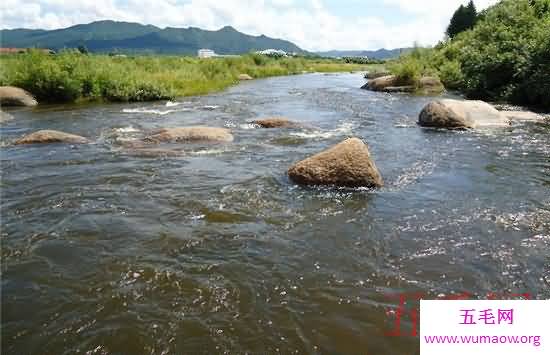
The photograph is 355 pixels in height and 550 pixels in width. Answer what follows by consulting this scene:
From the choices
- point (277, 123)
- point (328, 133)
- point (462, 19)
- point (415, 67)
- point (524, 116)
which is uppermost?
point (462, 19)

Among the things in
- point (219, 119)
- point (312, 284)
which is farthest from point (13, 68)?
point (312, 284)

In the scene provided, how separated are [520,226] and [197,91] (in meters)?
26.0

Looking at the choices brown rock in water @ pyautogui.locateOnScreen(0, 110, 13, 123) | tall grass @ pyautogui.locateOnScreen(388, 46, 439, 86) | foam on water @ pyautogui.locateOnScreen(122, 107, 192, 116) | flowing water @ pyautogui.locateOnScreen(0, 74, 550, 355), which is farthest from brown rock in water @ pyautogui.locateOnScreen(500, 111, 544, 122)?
brown rock in water @ pyautogui.locateOnScreen(0, 110, 13, 123)

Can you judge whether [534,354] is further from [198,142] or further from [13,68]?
[13,68]

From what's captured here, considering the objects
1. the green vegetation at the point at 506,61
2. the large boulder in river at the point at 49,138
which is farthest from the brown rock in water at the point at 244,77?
the large boulder in river at the point at 49,138

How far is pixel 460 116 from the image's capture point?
53.4ft

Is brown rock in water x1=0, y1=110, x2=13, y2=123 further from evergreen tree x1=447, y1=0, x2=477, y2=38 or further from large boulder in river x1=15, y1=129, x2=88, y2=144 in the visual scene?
evergreen tree x1=447, y1=0, x2=477, y2=38

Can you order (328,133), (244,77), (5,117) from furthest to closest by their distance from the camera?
(244,77), (5,117), (328,133)

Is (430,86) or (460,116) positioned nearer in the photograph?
(460,116)

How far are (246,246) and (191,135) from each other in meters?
8.03

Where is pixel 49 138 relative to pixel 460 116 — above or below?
below

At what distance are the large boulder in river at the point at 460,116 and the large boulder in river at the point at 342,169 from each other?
8374 millimetres

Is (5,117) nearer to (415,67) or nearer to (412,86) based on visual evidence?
(412,86)

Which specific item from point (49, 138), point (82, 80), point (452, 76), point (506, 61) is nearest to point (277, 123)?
point (49, 138)
